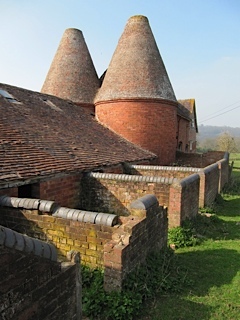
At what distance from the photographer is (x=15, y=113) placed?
1096 centimetres

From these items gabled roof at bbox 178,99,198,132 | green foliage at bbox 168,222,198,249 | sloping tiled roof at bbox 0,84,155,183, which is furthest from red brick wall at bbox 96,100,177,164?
gabled roof at bbox 178,99,198,132

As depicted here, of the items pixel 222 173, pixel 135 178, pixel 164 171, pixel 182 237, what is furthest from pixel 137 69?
pixel 182 237

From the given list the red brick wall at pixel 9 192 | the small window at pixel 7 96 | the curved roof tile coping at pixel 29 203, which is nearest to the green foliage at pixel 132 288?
the curved roof tile coping at pixel 29 203

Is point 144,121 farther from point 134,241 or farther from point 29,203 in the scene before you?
point 134,241

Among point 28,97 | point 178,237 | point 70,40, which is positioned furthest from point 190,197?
point 70,40

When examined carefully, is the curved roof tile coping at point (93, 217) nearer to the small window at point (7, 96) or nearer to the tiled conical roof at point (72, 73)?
the small window at point (7, 96)

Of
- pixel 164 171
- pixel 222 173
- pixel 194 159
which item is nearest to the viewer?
pixel 164 171

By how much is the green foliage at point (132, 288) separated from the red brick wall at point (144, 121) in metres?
10.3

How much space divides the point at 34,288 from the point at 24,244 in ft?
1.62

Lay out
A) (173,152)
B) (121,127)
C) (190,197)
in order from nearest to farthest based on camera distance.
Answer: (190,197)
(121,127)
(173,152)

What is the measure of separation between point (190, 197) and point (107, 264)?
509 centimetres

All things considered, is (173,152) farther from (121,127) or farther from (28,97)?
(28,97)

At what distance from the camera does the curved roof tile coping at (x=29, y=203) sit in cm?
559

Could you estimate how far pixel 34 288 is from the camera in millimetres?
2619
